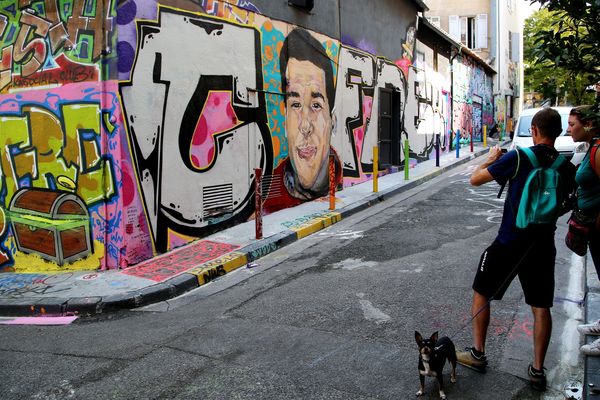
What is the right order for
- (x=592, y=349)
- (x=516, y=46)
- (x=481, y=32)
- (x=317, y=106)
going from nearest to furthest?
→ (x=592, y=349), (x=317, y=106), (x=481, y=32), (x=516, y=46)

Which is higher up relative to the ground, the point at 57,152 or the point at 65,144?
the point at 65,144

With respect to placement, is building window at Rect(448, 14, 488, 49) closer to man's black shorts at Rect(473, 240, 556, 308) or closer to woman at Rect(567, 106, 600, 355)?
woman at Rect(567, 106, 600, 355)

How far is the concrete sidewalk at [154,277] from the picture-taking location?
575 centimetres

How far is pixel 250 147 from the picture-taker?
9.47 m

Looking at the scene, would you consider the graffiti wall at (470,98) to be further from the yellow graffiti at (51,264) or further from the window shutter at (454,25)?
the yellow graffiti at (51,264)

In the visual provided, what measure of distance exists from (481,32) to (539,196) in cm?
3310

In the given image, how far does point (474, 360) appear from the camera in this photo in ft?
12.2

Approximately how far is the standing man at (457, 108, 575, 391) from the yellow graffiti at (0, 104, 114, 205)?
498 cm

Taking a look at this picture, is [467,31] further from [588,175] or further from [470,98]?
[588,175]

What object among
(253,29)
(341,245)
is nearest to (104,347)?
(341,245)

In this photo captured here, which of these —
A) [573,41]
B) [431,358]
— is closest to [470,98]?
[573,41]

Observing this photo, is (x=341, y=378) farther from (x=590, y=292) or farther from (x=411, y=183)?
(x=411, y=183)

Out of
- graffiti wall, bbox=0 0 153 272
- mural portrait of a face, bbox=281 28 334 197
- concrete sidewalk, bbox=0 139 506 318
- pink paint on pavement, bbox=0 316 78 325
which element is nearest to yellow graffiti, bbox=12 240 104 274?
graffiti wall, bbox=0 0 153 272

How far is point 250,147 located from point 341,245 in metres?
2.68
